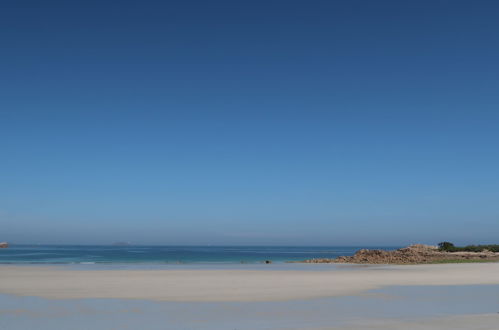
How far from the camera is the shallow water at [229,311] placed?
1241 centimetres

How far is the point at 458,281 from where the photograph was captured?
25.5 metres

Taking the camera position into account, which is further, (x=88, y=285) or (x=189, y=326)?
(x=88, y=285)

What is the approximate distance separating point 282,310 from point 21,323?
25.3 ft

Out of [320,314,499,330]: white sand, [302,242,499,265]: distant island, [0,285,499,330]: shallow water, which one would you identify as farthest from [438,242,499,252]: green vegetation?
[320,314,499,330]: white sand

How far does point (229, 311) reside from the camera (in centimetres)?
1469

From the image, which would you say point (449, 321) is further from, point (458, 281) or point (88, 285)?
point (88, 285)

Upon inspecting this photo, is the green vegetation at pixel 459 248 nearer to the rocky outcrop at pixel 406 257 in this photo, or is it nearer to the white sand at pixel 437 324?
the rocky outcrop at pixel 406 257

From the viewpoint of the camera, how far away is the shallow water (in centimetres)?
1241

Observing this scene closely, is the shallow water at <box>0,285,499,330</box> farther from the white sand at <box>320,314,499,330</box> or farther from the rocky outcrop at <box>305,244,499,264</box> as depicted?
the rocky outcrop at <box>305,244,499,264</box>

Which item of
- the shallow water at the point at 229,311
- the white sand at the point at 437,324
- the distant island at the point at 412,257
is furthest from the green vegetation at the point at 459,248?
the white sand at the point at 437,324

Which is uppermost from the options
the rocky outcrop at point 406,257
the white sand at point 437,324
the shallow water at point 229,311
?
the rocky outcrop at point 406,257

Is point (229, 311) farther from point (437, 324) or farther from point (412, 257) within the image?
point (412, 257)

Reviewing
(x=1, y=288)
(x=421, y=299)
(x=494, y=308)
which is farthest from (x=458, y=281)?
(x=1, y=288)

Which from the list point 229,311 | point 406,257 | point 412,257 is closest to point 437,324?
point 229,311
